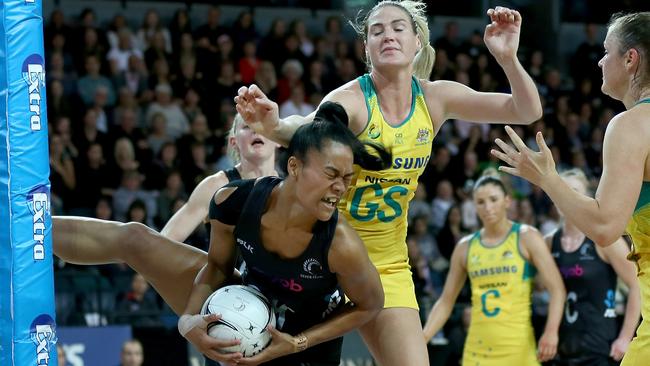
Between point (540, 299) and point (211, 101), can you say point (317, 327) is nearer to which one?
point (540, 299)

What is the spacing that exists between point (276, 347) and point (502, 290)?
3.31 meters

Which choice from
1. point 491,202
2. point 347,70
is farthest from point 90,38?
point 491,202

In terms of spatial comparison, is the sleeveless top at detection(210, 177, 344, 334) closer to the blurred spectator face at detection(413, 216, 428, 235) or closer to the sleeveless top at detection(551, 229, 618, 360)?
the sleeveless top at detection(551, 229, 618, 360)

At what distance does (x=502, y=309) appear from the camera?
6.86m

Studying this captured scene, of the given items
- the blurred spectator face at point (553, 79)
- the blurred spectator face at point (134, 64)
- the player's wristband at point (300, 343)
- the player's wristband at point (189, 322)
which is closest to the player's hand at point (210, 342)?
the player's wristband at point (189, 322)

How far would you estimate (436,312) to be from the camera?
680 cm

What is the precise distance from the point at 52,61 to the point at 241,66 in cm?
225

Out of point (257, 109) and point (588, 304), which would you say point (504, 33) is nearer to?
point (257, 109)

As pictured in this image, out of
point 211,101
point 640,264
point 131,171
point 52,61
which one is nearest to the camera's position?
point 640,264

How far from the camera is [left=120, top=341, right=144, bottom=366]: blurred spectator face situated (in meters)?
7.45

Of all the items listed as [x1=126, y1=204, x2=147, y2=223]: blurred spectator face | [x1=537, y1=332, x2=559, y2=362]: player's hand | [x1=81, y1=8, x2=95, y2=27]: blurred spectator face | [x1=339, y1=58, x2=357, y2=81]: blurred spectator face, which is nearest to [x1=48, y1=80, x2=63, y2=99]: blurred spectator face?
[x1=81, y1=8, x2=95, y2=27]: blurred spectator face

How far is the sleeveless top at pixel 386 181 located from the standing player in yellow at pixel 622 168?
3.07 ft

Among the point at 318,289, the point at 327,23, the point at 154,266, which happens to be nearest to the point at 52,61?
the point at 327,23

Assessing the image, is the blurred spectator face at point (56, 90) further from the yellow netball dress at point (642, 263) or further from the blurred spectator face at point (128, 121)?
the yellow netball dress at point (642, 263)
